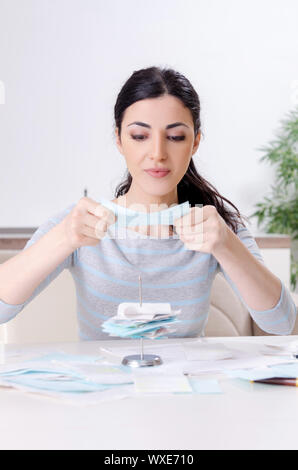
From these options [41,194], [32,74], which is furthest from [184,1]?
[41,194]

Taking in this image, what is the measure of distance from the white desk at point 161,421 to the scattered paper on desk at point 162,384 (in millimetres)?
25

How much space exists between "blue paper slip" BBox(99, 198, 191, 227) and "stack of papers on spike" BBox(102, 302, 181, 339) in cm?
18

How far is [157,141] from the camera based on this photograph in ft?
4.44

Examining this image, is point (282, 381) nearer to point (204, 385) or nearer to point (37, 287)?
point (204, 385)

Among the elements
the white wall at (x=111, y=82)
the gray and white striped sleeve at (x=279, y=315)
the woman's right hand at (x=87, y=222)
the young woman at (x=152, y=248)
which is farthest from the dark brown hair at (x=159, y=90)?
the white wall at (x=111, y=82)

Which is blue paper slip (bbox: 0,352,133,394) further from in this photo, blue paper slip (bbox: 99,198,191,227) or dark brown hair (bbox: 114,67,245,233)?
dark brown hair (bbox: 114,67,245,233)

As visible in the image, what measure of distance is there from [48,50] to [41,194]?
41.8 inches

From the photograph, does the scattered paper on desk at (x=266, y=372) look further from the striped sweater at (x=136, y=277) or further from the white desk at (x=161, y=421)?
the striped sweater at (x=136, y=277)

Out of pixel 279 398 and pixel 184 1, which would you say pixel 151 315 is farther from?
pixel 184 1

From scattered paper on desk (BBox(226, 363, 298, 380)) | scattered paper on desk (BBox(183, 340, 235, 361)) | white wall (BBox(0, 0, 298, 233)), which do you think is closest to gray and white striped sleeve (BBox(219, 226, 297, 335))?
scattered paper on desk (BBox(183, 340, 235, 361))

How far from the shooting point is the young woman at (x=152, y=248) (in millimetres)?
1225

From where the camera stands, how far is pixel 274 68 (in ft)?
15.3

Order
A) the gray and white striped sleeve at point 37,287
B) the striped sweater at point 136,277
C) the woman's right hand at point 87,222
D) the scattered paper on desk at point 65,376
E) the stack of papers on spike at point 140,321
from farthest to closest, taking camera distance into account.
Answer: the striped sweater at point 136,277, the gray and white striped sleeve at point 37,287, the woman's right hand at point 87,222, the stack of papers on spike at point 140,321, the scattered paper on desk at point 65,376

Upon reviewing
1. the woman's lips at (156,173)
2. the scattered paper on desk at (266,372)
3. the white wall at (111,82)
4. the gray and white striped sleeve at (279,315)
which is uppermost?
the white wall at (111,82)
